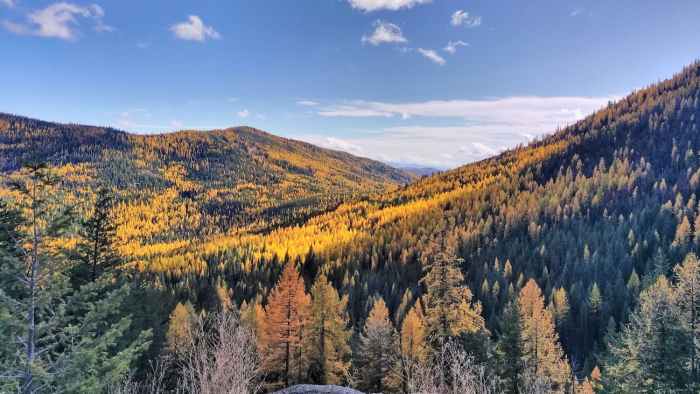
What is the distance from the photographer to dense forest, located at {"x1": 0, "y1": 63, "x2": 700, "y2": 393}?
269 inches

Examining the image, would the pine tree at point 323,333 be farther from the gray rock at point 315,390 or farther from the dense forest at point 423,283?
the gray rock at point 315,390

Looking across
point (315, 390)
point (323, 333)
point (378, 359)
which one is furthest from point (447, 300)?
point (323, 333)

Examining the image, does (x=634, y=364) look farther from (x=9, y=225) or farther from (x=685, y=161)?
(x=685, y=161)

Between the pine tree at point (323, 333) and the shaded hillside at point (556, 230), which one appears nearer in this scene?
the pine tree at point (323, 333)

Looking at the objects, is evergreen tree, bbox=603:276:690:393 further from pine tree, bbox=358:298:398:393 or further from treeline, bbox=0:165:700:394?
pine tree, bbox=358:298:398:393

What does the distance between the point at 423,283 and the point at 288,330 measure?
195 feet

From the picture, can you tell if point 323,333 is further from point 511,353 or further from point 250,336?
point 250,336

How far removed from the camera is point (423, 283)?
8431 centimetres

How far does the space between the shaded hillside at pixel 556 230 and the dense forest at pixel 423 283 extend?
697mm

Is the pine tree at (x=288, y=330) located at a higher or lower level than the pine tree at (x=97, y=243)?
lower

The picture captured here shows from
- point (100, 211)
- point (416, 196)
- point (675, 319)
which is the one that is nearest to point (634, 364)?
point (675, 319)

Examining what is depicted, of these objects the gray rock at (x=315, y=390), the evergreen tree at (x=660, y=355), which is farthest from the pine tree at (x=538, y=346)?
the gray rock at (x=315, y=390)

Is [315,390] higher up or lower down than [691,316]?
lower down

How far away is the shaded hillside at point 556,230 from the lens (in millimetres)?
75938
